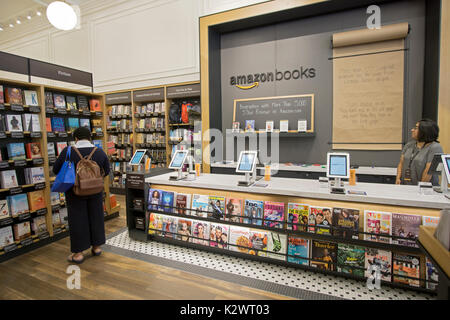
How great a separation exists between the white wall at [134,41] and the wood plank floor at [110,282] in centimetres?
422

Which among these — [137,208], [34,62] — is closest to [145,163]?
[137,208]

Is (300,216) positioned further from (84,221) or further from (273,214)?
(84,221)

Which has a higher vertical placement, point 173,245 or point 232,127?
point 232,127

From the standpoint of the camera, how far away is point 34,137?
131 inches

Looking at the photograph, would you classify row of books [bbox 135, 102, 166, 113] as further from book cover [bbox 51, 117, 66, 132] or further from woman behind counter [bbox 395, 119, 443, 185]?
woman behind counter [bbox 395, 119, 443, 185]

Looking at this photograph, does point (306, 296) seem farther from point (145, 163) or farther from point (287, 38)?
point (287, 38)

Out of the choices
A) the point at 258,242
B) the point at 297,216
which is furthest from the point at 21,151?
the point at 297,216

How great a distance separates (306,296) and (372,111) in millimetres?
3246

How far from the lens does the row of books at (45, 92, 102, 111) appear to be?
3.58 m

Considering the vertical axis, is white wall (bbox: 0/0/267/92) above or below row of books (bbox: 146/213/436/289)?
above

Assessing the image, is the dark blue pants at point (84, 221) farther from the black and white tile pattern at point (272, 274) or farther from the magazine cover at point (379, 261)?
the magazine cover at point (379, 261)

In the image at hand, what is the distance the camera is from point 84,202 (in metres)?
2.89

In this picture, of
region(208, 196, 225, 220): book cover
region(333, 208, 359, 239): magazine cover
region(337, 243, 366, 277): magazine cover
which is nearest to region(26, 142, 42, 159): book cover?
region(208, 196, 225, 220): book cover

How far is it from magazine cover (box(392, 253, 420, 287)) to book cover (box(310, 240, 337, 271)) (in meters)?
0.50
